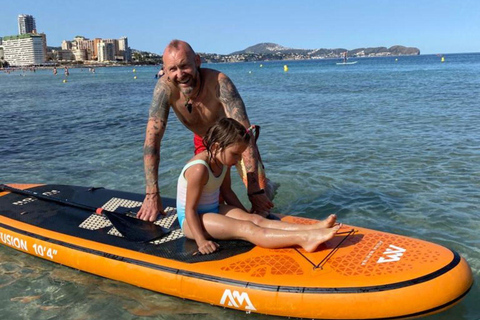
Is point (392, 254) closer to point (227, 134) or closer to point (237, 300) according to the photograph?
point (237, 300)

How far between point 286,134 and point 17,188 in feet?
27.1

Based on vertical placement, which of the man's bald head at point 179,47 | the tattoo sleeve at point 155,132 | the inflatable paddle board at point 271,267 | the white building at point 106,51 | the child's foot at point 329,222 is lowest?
the inflatable paddle board at point 271,267

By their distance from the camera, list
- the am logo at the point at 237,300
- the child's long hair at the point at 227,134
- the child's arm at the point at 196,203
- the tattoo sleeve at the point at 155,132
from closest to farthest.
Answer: the am logo at the point at 237,300 < the child's long hair at the point at 227,134 < the child's arm at the point at 196,203 < the tattoo sleeve at the point at 155,132

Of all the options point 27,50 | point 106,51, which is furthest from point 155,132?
point 106,51

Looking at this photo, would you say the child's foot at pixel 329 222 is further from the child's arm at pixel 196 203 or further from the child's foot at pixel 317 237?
the child's arm at pixel 196 203

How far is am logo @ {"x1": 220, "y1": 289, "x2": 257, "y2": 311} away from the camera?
12.6 feet

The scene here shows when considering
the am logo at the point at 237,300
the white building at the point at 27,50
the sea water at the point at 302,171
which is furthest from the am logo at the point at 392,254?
the white building at the point at 27,50

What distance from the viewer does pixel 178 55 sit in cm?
451

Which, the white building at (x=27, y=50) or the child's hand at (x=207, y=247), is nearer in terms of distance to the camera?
the child's hand at (x=207, y=247)

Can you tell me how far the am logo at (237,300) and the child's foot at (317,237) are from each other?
730 millimetres

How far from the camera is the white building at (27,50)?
573 ft

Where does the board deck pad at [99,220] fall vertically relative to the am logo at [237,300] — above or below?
above

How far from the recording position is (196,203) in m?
4.31

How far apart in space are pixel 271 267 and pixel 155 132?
6.72ft
